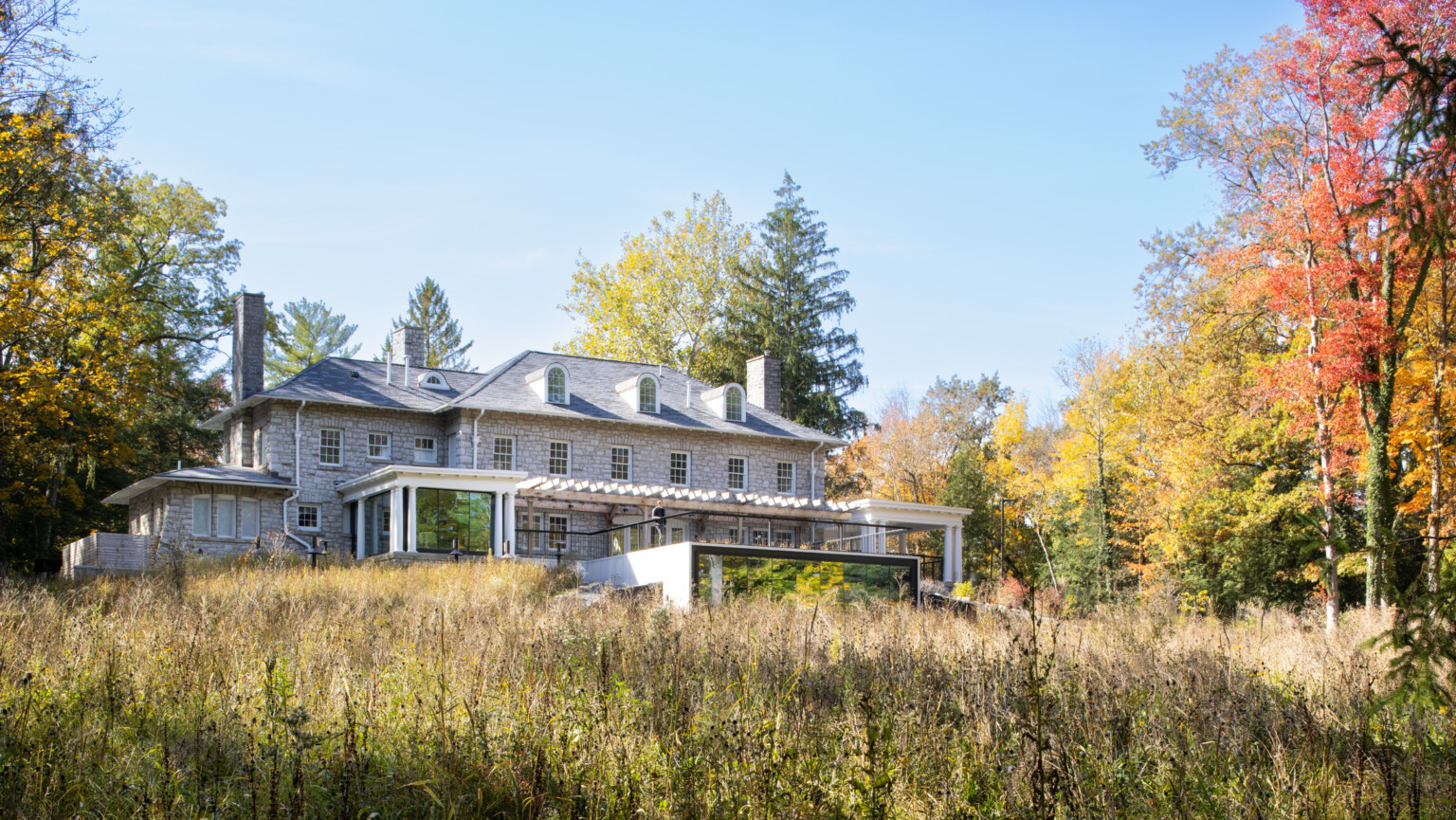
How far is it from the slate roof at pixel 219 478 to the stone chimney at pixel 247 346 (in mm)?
2309

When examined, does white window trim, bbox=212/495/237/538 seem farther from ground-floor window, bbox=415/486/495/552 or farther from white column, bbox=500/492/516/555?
white column, bbox=500/492/516/555

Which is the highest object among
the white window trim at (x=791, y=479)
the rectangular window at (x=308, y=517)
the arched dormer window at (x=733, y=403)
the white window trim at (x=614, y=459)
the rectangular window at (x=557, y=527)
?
the arched dormer window at (x=733, y=403)

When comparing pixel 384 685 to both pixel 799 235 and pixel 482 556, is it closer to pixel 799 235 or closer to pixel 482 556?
pixel 482 556

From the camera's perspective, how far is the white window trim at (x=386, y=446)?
2959 cm

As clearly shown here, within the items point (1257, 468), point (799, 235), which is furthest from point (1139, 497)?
point (799, 235)

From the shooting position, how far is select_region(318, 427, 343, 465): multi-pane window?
1147 inches

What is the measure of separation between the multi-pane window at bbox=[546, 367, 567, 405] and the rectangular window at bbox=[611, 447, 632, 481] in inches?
82.7

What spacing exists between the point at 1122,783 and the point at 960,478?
35723mm

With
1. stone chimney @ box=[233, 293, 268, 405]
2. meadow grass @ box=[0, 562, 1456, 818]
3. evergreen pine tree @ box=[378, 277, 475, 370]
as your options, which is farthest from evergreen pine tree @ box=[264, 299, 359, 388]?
meadow grass @ box=[0, 562, 1456, 818]

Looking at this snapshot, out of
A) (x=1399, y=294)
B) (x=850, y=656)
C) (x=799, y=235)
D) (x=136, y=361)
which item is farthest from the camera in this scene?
(x=799, y=235)

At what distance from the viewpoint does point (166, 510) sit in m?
27.1

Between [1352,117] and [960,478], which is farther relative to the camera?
[960,478]

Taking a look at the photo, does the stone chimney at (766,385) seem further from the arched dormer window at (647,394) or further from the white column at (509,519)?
the white column at (509,519)

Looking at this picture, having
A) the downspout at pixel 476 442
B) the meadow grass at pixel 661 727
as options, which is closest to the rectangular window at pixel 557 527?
the downspout at pixel 476 442
